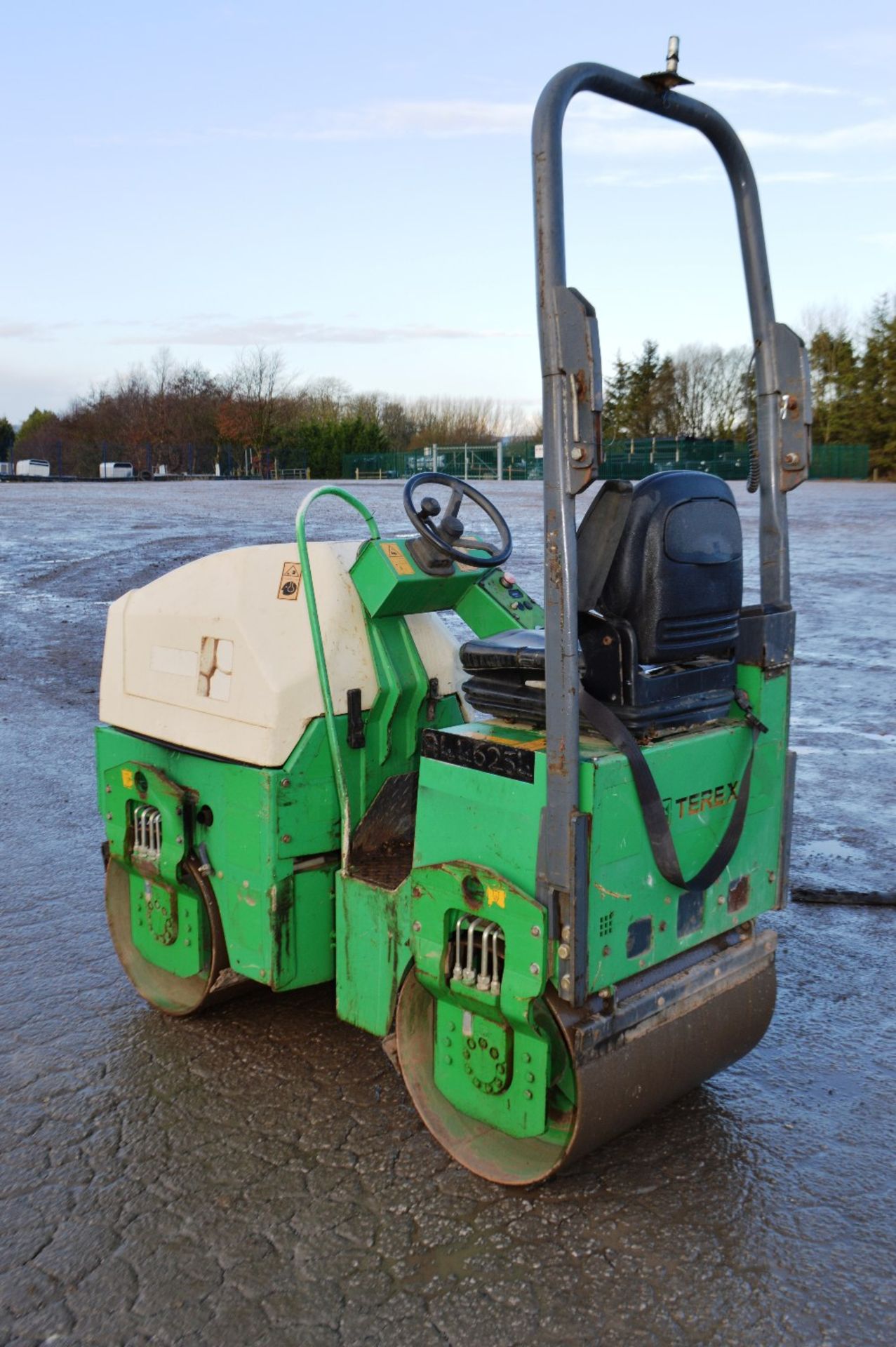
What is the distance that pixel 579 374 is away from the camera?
2.44m

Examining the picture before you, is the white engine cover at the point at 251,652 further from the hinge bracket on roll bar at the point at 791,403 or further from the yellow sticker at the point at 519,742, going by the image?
the hinge bracket on roll bar at the point at 791,403

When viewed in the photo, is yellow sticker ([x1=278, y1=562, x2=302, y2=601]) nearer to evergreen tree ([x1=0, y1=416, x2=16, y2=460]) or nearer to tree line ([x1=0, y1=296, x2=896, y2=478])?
tree line ([x1=0, y1=296, x2=896, y2=478])

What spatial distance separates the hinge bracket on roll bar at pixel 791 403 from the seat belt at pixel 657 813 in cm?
81

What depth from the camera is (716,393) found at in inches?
2251

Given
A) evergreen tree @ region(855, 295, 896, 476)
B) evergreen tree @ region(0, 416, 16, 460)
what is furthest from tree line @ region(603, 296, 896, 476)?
evergreen tree @ region(0, 416, 16, 460)

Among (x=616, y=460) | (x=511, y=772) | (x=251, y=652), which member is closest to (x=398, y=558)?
(x=251, y=652)

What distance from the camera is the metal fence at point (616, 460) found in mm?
46469

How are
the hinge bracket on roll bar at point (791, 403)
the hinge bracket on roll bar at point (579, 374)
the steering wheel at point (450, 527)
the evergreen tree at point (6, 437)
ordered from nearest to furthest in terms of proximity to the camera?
the hinge bracket on roll bar at point (579, 374), the hinge bracket on roll bar at point (791, 403), the steering wheel at point (450, 527), the evergreen tree at point (6, 437)

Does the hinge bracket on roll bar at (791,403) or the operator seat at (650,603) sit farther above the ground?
the hinge bracket on roll bar at (791,403)

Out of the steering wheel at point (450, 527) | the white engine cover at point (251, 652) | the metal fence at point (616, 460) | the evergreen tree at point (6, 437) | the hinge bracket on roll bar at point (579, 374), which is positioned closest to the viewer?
the hinge bracket on roll bar at point (579, 374)

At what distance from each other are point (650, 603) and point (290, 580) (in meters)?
1.12

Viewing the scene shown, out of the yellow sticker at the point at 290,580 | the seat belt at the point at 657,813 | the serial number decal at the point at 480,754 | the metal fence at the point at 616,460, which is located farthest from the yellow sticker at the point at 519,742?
the metal fence at the point at 616,460

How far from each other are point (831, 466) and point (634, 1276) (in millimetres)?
52514

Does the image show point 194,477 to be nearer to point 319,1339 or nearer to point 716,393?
point 716,393
